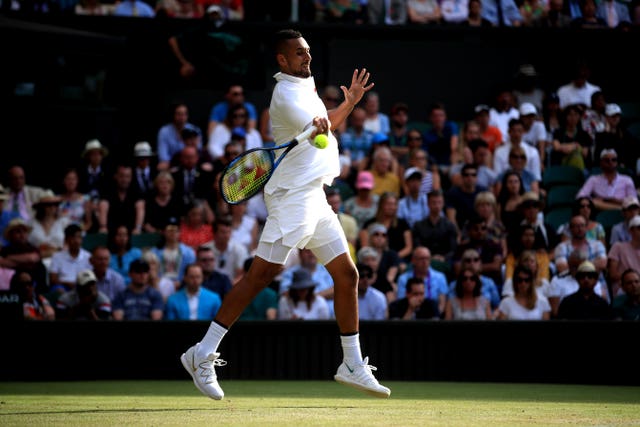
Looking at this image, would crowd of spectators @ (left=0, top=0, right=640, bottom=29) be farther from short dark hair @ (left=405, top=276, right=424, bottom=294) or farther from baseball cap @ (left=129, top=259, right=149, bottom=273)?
short dark hair @ (left=405, top=276, right=424, bottom=294)

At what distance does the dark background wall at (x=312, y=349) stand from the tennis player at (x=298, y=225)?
3.21 meters

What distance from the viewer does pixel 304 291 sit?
37.9ft

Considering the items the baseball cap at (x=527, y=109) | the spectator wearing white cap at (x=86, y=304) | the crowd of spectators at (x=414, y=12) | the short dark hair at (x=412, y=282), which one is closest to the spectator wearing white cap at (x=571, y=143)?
the baseball cap at (x=527, y=109)

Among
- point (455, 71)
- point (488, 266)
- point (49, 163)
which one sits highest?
point (455, 71)

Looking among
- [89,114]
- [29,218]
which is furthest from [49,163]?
[29,218]

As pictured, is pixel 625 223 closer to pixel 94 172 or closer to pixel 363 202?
pixel 363 202

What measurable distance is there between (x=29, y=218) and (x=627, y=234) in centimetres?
661

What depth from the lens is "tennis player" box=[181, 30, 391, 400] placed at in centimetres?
727

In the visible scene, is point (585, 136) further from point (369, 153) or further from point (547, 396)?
point (547, 396)

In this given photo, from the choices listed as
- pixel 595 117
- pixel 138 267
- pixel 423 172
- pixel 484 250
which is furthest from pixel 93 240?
pixel 595 117

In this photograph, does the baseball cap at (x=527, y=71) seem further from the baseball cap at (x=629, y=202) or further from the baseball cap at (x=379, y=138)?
the baseball cap at (x=629, y=202)

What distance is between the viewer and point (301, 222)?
23.8ft

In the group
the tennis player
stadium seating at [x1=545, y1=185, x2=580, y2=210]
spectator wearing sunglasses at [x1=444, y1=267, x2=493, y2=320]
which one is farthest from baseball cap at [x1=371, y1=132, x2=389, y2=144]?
the tennis player

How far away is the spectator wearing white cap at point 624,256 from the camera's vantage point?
12531mm
